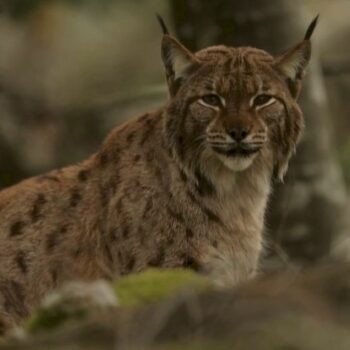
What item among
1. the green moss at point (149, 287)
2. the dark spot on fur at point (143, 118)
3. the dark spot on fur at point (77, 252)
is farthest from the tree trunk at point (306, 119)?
the green moss at point (149, 287)

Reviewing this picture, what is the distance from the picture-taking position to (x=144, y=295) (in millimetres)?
7047

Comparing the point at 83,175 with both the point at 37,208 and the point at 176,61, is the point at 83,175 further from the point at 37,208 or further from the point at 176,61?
the point at 176,61

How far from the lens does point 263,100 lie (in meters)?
10.4

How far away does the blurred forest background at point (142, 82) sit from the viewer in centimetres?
1362

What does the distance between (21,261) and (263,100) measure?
1853mm

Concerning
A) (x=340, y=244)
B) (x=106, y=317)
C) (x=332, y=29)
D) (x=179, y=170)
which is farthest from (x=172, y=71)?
(x=332, y=29)

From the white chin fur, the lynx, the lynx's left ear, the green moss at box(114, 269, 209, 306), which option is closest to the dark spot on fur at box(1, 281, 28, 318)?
the lynx

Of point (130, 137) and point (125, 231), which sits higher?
point (130, 137)

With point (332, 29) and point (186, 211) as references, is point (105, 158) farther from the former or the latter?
point (332, 29)

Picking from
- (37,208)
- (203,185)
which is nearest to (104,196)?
(37,208)

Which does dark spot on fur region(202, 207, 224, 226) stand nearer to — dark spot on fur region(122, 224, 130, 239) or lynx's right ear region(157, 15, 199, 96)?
dark spot on fur region(122, 224, 130, 239)

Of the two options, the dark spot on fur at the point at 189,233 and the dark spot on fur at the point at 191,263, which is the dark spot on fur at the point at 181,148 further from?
the dark spot on fur at the point at 191,263

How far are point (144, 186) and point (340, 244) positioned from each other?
3.17 metres

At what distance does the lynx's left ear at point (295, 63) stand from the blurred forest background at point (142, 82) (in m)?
1.04
